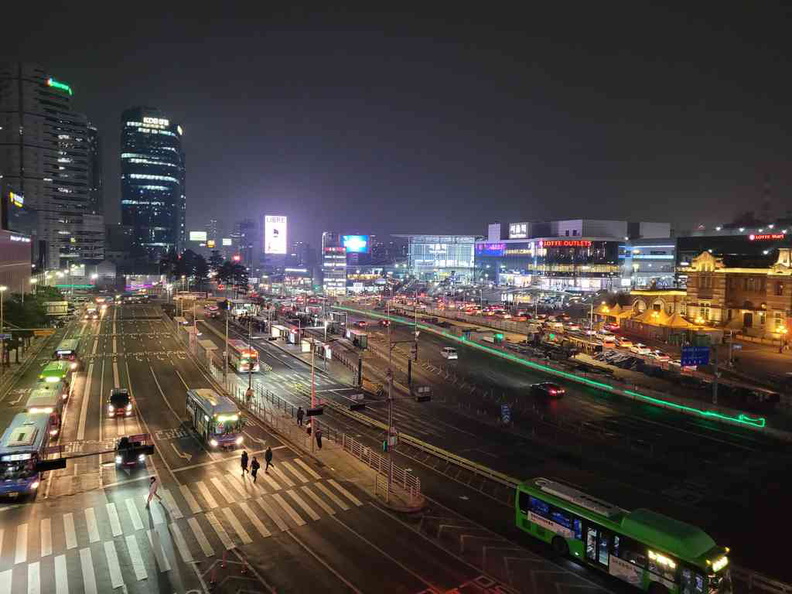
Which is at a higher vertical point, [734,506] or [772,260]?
[772,260]

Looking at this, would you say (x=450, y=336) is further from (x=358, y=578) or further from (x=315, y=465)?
(x=358, y=578)

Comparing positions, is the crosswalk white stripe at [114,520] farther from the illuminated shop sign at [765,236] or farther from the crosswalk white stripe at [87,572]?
the illuminated shop sign at [765,236]

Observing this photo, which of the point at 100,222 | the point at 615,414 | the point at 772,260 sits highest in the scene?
the point at 100,222

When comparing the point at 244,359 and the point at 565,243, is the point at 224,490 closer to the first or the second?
the point at 244,359

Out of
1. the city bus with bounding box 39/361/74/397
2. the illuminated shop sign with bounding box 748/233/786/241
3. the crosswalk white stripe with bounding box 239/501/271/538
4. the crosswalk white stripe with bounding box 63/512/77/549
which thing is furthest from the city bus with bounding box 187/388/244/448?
the illuminated shop sign with bounding box 748/233/786/241

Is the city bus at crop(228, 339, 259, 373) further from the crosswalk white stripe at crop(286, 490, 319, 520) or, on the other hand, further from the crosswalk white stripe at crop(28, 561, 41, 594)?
the crosswalk white stripe at crop(28, 561, 41, 594)

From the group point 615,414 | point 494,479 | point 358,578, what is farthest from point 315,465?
point 615,414

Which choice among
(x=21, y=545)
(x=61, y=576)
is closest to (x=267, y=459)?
(x=21, y=545)
